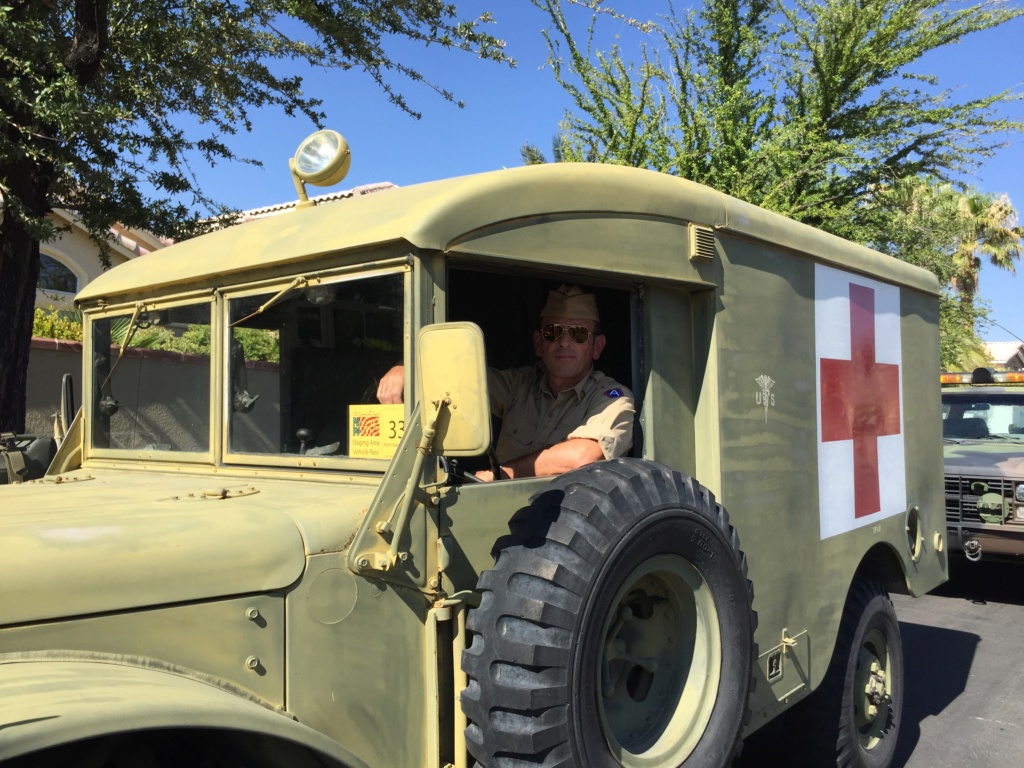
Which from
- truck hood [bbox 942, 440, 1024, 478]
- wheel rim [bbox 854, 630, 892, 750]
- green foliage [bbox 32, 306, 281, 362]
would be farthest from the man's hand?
truck hood [bbox 942, 440, 1024, 478]

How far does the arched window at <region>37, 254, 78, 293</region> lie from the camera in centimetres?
1441

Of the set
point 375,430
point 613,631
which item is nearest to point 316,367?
point 375,430

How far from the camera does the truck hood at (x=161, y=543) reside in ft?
5.76

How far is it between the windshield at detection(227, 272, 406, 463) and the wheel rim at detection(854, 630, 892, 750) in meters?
2.58

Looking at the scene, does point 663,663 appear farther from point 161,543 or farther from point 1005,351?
point 1005,351

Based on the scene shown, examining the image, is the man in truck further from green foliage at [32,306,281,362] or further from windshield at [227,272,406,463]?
green foliage at [32,306,281,362]

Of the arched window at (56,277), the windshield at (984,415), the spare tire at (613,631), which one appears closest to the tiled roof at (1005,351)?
the windshield at (984,415)

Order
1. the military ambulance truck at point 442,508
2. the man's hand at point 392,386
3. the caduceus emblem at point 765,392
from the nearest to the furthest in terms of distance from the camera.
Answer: the military ambulance truck at point 442,508, the man's hand at point 392,386, the caduceus emblem at point 765,392

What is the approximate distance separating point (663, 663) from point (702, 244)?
1.37 meters

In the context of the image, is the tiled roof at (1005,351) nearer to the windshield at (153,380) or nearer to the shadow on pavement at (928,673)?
the shadow on pavement at (928,673)

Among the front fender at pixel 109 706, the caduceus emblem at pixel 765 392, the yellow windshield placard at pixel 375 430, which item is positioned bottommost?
the front fender at pixel 109 706

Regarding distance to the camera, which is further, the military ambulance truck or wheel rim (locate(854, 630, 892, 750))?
wheel rim (locate(854, 630, 892, 750))

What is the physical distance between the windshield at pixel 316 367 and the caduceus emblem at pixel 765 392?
150 centimetres

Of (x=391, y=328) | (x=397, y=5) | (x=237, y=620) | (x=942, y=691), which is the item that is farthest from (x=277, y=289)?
(x=397, y=5)
